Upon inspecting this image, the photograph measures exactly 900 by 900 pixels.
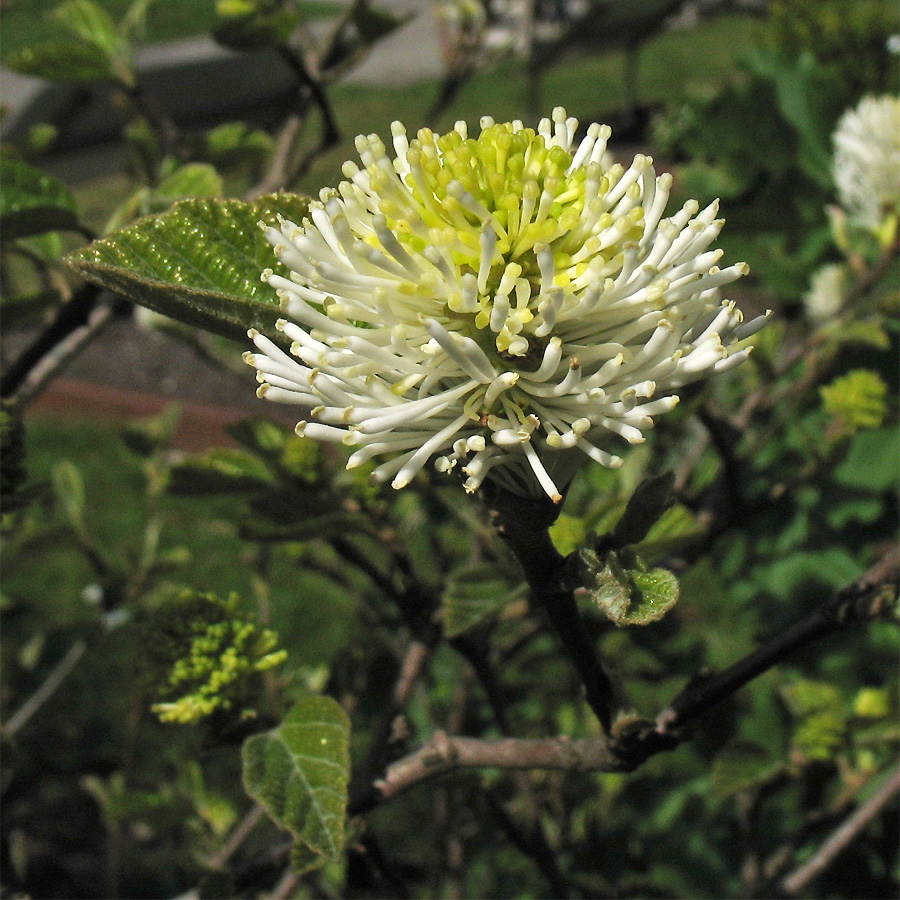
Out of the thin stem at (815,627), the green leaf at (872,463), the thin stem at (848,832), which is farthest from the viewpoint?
the green leaf at (872,463)

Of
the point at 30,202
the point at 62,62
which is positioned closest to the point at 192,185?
the point at 30,202

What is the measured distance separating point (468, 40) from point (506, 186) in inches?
63.0

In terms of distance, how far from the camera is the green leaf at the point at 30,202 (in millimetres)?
965

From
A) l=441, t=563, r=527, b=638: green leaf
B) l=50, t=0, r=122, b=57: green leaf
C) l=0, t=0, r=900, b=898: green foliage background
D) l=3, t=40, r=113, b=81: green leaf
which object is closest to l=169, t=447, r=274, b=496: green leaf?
l=0, t=0, r=900, b=898: green foliage background

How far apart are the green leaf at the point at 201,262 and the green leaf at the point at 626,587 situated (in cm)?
29

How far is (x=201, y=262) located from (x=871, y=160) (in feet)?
4.19

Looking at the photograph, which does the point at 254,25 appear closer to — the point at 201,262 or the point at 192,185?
the point at 192,185

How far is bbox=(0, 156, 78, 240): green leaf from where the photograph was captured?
0.97 meters

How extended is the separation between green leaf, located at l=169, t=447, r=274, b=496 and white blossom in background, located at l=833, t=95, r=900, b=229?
112 cm

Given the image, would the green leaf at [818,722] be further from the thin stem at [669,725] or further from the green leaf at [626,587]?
the green leaf at [626,587]

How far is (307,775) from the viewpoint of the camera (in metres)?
0.78

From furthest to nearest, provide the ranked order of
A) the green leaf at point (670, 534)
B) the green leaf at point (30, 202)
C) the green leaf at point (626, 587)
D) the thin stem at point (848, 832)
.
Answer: the thin stem at point (848, 832) < the green leaf at point (30, 202) < the green leaf at point (670, 534) < the green leaf at point (626, 587)

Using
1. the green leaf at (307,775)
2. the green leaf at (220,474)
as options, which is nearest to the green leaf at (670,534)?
the green leaf at (307,775)

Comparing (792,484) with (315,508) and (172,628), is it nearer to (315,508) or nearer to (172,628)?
(315,508)
